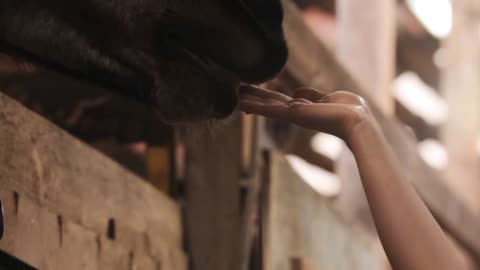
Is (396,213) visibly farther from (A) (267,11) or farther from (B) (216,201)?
(B) (216,201)

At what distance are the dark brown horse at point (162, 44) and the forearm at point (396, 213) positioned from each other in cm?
15

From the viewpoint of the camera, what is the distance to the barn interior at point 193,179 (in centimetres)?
137

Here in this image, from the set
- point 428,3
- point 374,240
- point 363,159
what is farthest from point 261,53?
point 428,3

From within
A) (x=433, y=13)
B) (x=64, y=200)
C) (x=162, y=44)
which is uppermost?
(x=162, y=44)

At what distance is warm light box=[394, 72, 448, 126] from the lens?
495 centimetres

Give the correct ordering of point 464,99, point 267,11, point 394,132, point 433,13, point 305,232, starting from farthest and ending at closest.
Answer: point 433,13, point 464,99, point 394,132, point 305,232, point 267,11

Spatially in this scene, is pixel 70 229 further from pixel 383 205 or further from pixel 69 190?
pixel 383 205

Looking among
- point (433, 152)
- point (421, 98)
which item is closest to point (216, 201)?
point (421, 98)

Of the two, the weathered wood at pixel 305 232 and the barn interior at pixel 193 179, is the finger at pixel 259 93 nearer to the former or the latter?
the barn interior at pixel 193 179

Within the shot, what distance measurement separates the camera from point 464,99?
3760 millimetres

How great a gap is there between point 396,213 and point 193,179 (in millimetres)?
705

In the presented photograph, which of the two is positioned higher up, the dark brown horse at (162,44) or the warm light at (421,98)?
the dark brown horse at (162,44)

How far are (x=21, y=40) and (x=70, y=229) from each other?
28cm

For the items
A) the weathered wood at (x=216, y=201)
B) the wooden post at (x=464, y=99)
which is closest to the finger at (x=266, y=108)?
the weathered wood at (x=216, y=201)
